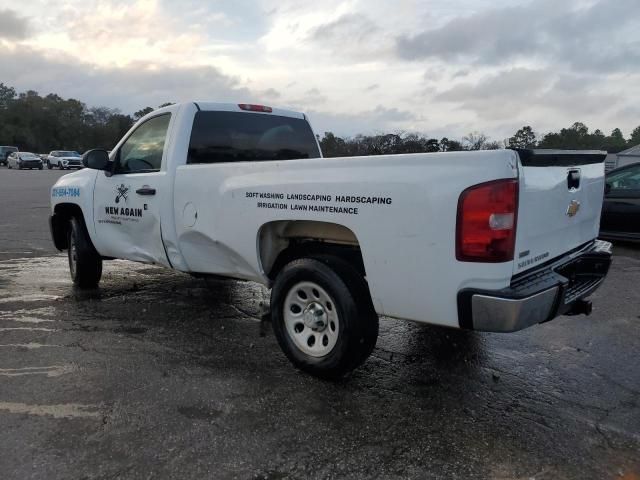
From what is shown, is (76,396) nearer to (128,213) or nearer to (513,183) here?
(128,213)

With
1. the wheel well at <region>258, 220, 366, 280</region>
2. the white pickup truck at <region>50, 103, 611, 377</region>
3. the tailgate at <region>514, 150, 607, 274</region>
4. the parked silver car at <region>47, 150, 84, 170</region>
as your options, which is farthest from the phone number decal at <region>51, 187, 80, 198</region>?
the parked silver car at <region>47, 150, 84, 170</region>

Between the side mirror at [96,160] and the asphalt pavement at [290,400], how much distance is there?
4.64 ft

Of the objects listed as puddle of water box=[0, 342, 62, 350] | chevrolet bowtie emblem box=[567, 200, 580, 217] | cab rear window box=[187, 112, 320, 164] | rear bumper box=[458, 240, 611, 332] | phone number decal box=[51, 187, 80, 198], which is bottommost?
puddle of water box=[0, 342, 62, 350]

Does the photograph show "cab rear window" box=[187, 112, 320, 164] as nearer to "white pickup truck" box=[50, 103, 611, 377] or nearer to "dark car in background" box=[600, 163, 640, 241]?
"white pickup truck" box=[50, 103, 611, 377]

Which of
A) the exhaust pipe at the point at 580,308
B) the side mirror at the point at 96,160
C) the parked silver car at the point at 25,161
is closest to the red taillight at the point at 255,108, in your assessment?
the side mirror at the point at 96,160

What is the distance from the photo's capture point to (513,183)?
2.78 metres

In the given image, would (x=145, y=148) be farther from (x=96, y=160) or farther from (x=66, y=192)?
(x=66, y=192)

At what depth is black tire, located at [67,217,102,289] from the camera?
5.86 metres

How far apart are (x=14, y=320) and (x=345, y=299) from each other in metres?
3.42

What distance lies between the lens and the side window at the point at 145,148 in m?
4.96

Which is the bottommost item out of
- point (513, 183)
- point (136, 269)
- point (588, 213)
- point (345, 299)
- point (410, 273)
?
point (136, 269)

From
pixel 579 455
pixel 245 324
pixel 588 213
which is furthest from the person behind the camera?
pixel 245 324

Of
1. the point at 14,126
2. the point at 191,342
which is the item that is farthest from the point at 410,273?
the point at 14,126

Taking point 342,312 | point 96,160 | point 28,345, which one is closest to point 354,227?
point 342,312
